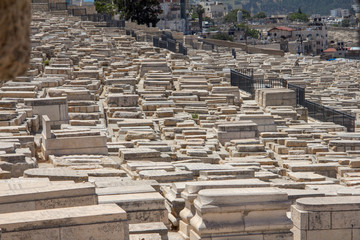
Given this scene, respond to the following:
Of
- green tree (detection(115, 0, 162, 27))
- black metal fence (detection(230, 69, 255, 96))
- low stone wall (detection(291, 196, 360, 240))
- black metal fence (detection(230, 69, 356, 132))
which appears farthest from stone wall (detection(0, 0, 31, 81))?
green tree (detection(115, 0, 162, 27))

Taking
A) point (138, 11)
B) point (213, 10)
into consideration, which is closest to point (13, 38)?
point (138, 11)

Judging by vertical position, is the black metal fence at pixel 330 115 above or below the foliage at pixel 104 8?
below

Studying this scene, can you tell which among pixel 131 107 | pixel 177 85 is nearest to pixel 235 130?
pixel 131 107

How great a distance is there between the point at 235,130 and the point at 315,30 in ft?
309

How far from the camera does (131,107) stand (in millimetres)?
17828

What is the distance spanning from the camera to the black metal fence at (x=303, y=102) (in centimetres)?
1858

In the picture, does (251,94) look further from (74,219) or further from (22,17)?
(22,17)

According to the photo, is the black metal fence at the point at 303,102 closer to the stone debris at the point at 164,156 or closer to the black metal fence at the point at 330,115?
the black metal fence at the point at 330,115

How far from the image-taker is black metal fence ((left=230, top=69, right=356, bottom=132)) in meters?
18.6

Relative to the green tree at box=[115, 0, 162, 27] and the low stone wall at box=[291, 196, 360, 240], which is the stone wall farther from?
the green tree at box=[115, 0, 162, 27]

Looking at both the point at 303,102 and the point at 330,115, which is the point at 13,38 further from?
the point at 303,102

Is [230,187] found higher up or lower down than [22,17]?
lower down

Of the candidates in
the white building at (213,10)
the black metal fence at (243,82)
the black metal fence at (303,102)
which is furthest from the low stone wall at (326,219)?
the white building at (213,10)

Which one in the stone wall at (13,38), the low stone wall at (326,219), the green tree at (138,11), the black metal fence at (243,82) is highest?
the stone wall at (13,38)
